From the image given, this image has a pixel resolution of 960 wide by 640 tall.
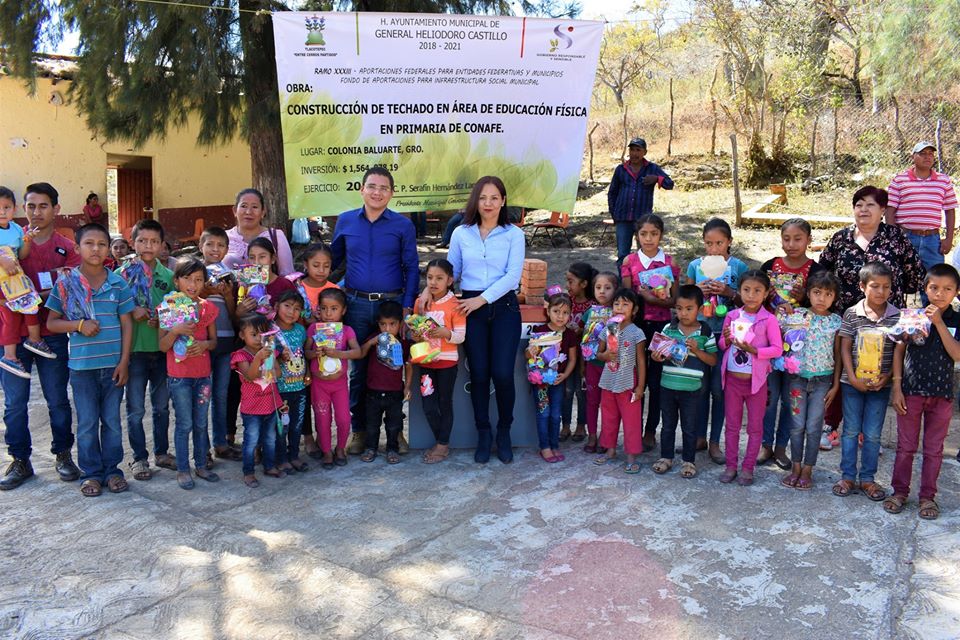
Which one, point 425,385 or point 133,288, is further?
point 425,385

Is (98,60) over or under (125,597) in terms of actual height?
over

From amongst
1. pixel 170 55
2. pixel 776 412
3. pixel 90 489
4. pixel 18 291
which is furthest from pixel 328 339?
pixel 170 55

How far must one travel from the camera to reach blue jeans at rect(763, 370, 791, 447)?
4.46m

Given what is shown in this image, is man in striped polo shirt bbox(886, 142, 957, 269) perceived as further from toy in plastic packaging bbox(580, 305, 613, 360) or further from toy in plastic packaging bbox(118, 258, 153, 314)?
toy in plastic packaging bbox(118, 258, 153, 314)

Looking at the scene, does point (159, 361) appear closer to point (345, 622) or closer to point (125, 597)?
point (125, 597)

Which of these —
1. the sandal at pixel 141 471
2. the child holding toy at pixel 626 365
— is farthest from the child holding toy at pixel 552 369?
the sandal at pixel 141 471

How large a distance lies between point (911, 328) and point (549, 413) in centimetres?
200

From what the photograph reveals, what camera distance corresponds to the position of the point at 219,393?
4.63 m

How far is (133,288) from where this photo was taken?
434cm

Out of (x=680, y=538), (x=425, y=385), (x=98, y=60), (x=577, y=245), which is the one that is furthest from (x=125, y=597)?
(x=577, y=245)

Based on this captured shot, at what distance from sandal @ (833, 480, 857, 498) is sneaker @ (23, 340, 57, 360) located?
424 centimetres

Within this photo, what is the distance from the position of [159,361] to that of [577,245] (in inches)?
323

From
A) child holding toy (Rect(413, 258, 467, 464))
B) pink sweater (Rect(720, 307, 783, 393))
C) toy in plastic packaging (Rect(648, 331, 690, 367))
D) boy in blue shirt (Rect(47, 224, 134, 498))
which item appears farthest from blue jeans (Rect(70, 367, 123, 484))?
pink sweater (Rect(720, 307, 783, 393))

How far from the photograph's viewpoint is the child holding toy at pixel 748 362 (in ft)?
14.1
